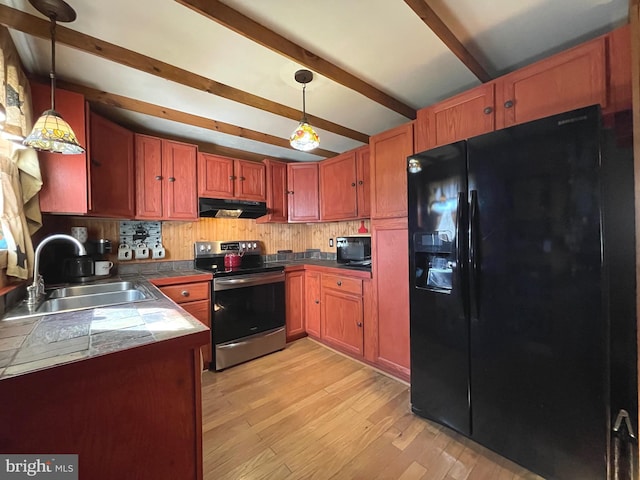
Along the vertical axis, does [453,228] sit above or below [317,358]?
above

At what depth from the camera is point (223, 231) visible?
320 centimetres

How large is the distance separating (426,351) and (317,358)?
128 cm

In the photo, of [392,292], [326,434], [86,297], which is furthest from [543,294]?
[86,297]

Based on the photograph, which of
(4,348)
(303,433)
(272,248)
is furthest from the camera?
(272,248)

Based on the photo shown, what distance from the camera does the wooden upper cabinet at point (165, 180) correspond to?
2400 mm

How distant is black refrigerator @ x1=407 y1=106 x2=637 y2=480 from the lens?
1119 millimetres

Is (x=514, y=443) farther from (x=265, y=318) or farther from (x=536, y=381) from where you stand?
(x=265, y=318)

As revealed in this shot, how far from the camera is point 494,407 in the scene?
139cm

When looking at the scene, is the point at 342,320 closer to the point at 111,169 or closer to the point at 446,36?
the point at 446,36

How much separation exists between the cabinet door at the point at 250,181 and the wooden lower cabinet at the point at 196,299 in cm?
114

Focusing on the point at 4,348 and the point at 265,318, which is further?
the point at 265,318

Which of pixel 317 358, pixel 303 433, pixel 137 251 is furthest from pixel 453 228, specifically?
pixel 137 251

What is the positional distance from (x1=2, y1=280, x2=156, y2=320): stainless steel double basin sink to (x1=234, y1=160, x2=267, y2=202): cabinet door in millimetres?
1459

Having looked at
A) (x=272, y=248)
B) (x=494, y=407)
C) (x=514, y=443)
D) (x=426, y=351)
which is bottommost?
(x=514, y=443)
